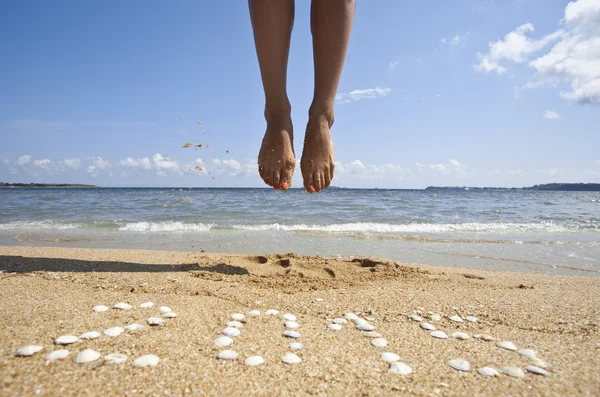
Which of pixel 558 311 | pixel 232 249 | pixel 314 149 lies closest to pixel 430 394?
pixel 558 311

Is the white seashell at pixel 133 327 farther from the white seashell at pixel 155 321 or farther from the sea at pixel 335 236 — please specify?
the sea at pixel 335 236

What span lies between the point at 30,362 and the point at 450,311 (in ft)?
5.25

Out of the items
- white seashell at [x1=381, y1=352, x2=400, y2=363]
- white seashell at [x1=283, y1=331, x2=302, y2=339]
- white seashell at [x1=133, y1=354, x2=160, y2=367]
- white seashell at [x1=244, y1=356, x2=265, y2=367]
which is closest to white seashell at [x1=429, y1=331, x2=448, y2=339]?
white seashell at [x1=381, y1=352, x2=400, y2=363]

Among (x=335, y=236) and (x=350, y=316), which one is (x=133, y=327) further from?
(x=335, y=236)

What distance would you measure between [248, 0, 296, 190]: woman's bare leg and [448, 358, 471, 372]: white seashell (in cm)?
147

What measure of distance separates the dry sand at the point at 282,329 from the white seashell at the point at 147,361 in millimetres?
21

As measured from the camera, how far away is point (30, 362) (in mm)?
953

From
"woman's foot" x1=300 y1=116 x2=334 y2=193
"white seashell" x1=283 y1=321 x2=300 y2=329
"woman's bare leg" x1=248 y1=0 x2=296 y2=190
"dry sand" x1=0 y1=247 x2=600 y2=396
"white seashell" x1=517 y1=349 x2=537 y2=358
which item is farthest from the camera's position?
"woman's foot" x1=300 y1=116 x2=334 y2=193

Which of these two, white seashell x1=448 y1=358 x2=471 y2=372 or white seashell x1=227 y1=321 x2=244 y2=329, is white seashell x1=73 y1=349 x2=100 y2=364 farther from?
white seashell x1=448 y1=358 x2=471 y2=372

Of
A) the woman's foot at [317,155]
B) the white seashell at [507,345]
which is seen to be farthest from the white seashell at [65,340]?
the woman's foot at [317,155]

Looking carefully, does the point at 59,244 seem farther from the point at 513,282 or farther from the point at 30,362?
the point at 513,282

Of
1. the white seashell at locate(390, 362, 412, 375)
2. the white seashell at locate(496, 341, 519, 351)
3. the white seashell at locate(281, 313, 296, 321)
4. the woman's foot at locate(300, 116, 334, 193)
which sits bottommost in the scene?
the white seashell at locate(281, 313, 296, 321)

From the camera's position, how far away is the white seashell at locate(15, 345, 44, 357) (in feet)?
3.22

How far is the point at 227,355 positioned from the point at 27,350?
55 cm
